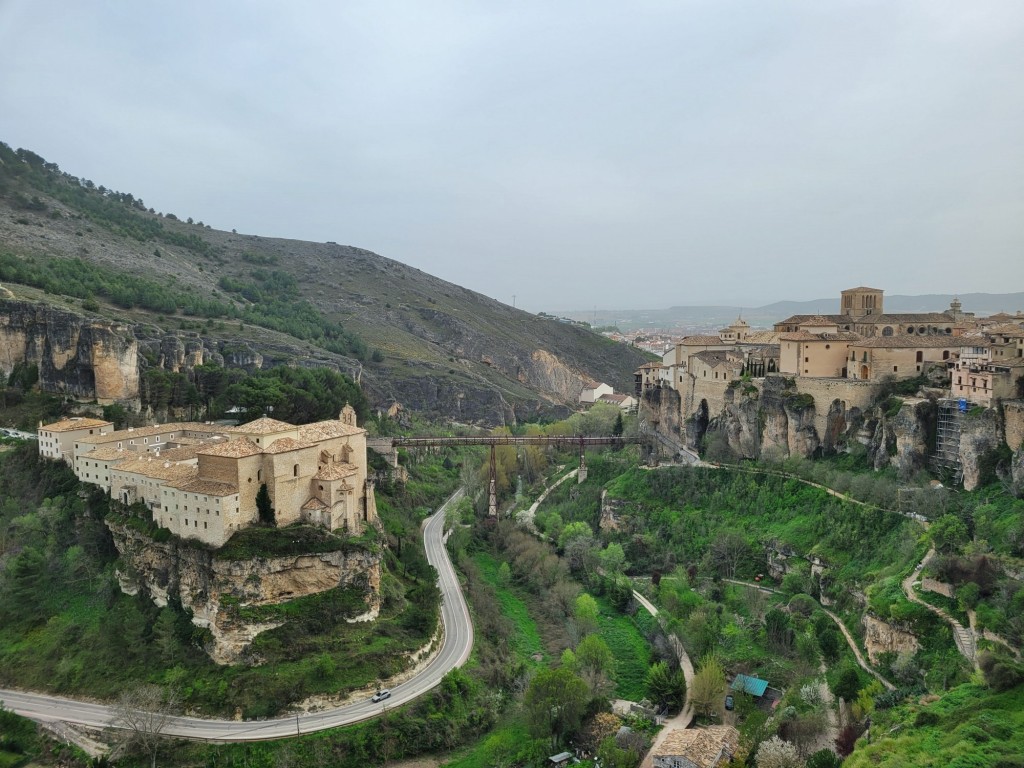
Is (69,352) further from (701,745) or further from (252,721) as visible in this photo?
(701,745)

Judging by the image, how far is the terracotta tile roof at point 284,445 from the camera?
3408 cm

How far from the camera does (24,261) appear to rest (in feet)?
210

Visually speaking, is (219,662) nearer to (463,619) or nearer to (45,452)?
(463,619)

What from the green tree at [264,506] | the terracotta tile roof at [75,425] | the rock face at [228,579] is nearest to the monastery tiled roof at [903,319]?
the rock face at [228,579]

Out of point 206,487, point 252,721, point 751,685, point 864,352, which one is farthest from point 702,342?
point 252,721

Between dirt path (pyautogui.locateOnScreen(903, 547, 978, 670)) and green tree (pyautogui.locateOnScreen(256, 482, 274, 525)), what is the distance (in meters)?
27.8

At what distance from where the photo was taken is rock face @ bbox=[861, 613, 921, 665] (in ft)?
88.8

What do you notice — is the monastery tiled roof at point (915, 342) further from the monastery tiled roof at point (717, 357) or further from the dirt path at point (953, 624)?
the dirt path at point (953, 624)

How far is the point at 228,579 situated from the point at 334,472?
696 centimetres

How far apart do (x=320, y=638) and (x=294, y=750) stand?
5.50 metres

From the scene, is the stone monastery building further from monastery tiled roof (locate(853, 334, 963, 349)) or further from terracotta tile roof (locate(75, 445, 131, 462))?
monastery tiled roof (locate(853, 334, 963, 349))

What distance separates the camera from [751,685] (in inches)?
1200

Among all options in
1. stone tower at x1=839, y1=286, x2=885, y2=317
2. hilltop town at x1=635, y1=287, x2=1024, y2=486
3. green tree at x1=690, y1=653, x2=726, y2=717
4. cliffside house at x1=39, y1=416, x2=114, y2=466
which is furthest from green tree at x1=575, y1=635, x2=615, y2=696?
stone tower at x1=839, y1=286, x2=885, y2=317

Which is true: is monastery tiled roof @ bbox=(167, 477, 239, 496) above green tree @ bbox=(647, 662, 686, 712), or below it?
above
